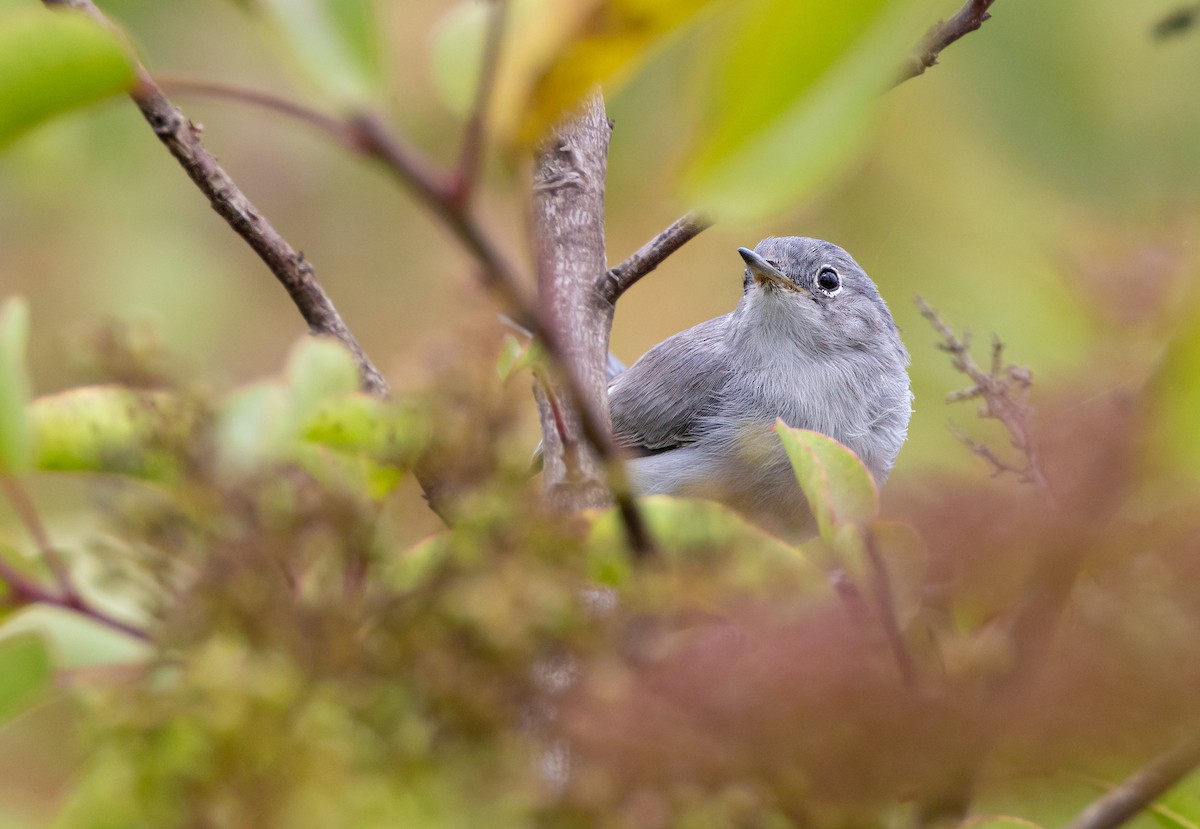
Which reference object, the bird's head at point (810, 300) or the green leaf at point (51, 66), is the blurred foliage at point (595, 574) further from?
the bird's head at point (810, 300)

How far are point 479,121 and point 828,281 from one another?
3583 millimetres

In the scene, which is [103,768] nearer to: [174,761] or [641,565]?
[174,761]

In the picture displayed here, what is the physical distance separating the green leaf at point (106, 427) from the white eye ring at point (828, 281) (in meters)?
3.29

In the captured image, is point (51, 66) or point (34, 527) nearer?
point (51, 66)

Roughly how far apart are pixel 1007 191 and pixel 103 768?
7.18 ft

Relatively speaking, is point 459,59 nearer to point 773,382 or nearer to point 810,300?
point 773,382

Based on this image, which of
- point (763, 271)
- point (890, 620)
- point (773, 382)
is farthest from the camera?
point (773, 382)

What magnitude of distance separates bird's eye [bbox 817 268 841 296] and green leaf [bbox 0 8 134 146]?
141 inches

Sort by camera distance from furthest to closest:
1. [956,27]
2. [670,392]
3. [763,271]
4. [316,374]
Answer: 1. [670,392]
2. [763,271]
3. [956,27]
4. [316,374]

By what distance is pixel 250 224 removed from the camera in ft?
6.25

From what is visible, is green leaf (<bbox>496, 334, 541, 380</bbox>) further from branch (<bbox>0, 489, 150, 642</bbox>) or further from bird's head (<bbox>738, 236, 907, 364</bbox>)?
bird's head (<bbox>738, 236, 907, 364</bbox>)

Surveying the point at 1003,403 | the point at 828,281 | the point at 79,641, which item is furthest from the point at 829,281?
the point at 79,641

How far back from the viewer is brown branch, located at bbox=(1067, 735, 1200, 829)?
69cm

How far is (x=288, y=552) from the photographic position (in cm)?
69
